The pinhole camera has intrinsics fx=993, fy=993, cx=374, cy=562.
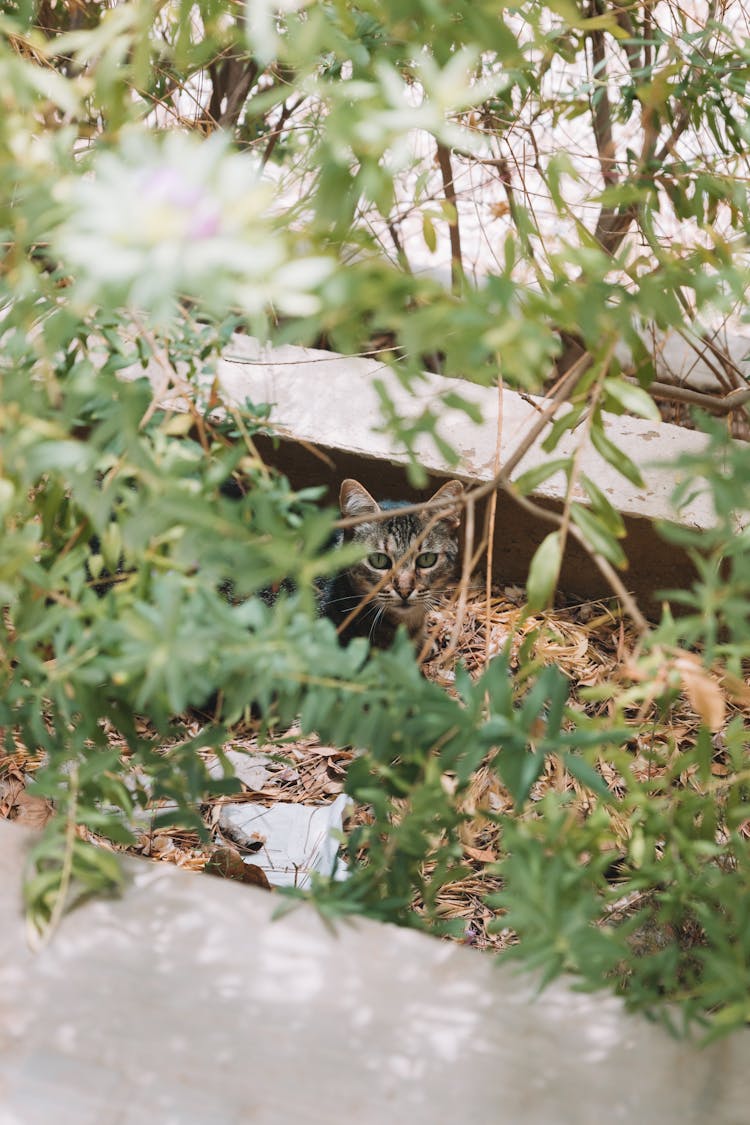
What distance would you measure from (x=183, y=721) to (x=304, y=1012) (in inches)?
55.0

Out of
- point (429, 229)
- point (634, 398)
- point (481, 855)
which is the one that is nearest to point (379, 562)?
point (481, 855)

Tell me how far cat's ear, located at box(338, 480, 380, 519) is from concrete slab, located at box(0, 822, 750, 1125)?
4.46 ft

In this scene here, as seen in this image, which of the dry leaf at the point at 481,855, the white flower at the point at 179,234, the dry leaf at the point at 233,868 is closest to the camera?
the white flower at the point at 179,234

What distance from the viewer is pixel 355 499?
2443 millimetres

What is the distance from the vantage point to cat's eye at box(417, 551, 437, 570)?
267 cm

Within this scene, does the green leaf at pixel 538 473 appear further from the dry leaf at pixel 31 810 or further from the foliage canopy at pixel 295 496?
the dry leaf at pixel 31 810

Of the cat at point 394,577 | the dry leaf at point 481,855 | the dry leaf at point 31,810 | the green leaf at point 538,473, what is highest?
the green leaf at point 538,473

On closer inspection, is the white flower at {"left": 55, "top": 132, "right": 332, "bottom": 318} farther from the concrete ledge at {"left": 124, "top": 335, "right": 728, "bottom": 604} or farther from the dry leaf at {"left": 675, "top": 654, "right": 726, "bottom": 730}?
the concrete ledge at {"left": 124, "top": 335, "right": 728, "bottom": 604}

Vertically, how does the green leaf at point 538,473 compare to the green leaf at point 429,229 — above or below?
below

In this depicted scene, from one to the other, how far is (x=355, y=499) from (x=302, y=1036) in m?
1.52

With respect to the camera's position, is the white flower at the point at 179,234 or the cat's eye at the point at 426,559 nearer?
the white flower at the point at 179,234

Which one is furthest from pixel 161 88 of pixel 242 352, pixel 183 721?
pixel 183 721

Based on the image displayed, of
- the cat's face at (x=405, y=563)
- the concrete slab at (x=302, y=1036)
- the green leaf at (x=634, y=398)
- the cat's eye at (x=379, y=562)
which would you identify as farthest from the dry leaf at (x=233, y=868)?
the green leaf at (x=634, y=398)

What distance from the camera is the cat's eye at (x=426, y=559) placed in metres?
2.67
